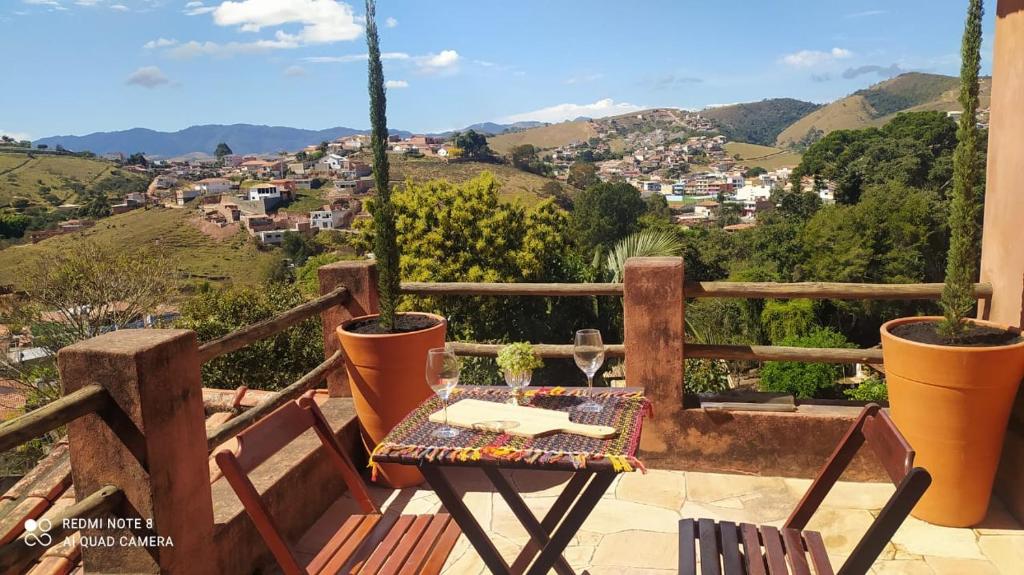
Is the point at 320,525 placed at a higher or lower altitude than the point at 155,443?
lower

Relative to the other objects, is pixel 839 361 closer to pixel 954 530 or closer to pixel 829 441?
pixel 829 441

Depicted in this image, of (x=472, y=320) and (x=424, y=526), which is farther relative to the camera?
(x=472, y=320)

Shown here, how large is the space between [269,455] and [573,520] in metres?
0.93

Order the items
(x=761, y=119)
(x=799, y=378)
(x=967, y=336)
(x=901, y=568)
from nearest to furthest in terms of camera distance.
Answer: (x=901, y=568) < (x=967, y=336) < (x=799, y=378) < (x=761, y=119)

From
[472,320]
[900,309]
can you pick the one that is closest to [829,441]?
[472,320]

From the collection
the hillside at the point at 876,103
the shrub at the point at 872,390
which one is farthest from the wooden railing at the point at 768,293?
the hillside at the point at 876,103

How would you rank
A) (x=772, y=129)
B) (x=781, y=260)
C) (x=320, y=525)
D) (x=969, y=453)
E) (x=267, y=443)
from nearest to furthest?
1. (x=267, y=443)
2. (x=969, y=453)
3. (x=320, y=525)
4. (x=781, y=260)
5. (x=772, y=129)

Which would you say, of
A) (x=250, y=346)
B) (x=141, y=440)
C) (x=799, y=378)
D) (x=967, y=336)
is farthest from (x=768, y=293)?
(x=799, y=378)

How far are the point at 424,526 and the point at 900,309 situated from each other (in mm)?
29848

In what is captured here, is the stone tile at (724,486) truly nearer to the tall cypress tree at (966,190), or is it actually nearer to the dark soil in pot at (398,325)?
the tall cypress tree at (966,190)

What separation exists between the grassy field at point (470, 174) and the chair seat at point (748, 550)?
65002 mm

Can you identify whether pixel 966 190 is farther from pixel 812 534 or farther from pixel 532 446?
pixel 532 446

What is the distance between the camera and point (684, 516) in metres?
3.13

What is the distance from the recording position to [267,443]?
201 centimetres
